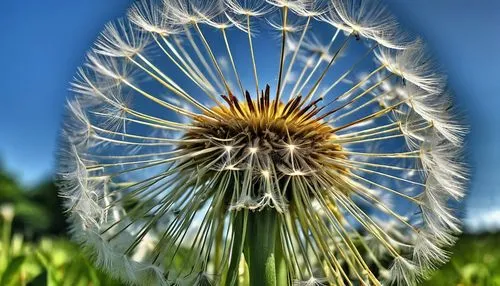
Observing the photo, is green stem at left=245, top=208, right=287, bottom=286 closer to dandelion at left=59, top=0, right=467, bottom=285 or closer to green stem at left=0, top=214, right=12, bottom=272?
dandelion at left=59, top=0, right=467, bottom=285

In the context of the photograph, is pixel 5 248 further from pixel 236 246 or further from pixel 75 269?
pixel 236 246

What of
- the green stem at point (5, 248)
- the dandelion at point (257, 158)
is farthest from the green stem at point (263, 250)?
the green stem at point (5, 248)

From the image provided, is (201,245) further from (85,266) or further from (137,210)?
(85,266)

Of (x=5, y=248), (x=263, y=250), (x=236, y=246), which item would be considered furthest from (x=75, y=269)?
(x=263, y=250)

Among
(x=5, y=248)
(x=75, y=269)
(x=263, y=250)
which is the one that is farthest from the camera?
(x=5, y=248)

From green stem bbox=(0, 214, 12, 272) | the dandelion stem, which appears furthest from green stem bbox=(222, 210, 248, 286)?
green stem bbox=(0, 214, 12, 272)

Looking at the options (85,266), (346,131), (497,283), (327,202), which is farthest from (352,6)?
(85,266)

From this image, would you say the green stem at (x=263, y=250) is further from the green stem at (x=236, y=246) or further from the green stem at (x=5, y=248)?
the green stem at (x=5, y=248)

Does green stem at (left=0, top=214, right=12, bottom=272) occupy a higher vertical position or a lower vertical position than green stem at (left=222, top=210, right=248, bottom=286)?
higher
